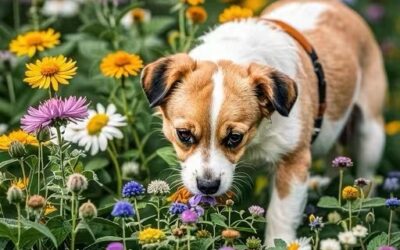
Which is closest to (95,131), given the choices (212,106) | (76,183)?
(212,106)

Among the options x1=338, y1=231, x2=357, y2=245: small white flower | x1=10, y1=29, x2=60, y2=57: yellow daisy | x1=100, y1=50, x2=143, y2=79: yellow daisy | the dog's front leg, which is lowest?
the dog's front leg

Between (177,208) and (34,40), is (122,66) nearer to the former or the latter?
(34,40)

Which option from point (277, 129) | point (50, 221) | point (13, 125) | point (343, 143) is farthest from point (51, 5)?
point (50, 221)

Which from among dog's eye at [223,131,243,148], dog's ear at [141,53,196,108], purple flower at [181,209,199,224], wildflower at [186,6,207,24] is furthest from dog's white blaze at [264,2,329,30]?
purple flower at [181,209,199,224]

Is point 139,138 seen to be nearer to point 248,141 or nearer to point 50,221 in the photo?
point 248,141

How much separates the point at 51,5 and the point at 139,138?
84.4 inches

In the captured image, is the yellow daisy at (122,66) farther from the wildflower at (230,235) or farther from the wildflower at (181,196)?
the wildflower at (230,235)

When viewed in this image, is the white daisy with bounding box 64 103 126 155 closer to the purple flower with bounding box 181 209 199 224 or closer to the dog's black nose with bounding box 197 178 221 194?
the dog's black nose with bounding box 197 178 221 194

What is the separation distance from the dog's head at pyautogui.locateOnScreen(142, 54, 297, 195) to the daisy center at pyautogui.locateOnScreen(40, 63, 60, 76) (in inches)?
16.9

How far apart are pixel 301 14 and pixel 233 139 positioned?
162 centimetres

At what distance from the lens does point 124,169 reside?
4836 mm

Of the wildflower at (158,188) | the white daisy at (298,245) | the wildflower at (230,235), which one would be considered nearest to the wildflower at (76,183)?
the wildflower at (158,188)

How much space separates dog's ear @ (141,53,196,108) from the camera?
425 cm

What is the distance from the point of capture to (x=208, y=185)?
400 centimetres
